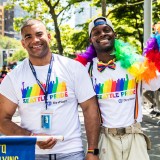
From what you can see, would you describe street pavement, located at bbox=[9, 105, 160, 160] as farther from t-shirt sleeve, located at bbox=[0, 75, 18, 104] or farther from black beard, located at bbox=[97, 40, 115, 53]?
t-shirt sleeve, located at bbox=[0, 75, 18, 104]

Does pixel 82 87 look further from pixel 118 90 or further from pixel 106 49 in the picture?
pixel 106 49

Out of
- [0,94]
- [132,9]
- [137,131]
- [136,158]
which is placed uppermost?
[132,9]

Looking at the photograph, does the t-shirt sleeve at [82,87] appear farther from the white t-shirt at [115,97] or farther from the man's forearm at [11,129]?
the man's forearm at [11,129]

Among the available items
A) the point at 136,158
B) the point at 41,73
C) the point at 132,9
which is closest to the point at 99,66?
the point at 41,73

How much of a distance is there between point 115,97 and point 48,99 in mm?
624


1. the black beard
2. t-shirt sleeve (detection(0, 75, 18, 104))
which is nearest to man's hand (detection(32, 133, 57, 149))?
t-shirt sleeve (detection(0, 75, 18, 104))

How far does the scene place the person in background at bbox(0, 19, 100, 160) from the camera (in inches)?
112

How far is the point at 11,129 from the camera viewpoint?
2.89 m

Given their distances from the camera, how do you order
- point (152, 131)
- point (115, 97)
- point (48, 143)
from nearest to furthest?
point (48, 143)
point (115, 97)
point (152, 131)

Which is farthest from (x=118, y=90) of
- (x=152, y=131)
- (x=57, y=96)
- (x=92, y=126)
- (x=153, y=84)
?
(x=152, y=131)

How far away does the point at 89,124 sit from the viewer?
2.90 meters

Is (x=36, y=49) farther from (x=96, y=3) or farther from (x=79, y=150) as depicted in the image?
(x=96, y=3)

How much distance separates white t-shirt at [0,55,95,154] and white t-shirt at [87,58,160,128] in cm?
29

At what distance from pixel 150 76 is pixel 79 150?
925mm
